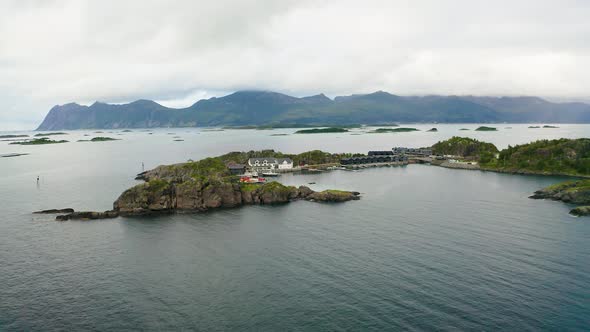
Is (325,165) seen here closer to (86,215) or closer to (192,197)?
(192,197)

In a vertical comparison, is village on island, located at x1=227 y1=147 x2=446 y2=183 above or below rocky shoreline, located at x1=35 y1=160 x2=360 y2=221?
above

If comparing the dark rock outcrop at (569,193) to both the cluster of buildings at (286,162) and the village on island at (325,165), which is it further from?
the cluster of buildings at (286,162)

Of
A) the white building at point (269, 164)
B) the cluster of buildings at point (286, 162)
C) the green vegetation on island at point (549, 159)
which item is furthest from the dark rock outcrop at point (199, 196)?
the green vegetation on island at point (549, 159)

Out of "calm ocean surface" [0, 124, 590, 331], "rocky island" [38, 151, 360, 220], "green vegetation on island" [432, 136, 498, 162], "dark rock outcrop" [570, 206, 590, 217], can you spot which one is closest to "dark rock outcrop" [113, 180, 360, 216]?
"rocky island" [38, 151, 360, 220]

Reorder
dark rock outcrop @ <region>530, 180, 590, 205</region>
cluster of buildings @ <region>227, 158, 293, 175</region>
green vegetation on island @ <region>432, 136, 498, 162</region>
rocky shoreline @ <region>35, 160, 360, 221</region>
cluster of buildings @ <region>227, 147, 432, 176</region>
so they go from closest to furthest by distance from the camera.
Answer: rocky shoreline @ <region>35, 160, 360, 221</region> < dark rock outcrop @ <region>530, 180, 590, 205</region> < cluster of buildings @ <region>227, 147, 432, 176</region> < cluster of buildings @ <region>227, 158, 293, 175</region> < green vegetation on island @ <region>432, 136, 498, 162</region>

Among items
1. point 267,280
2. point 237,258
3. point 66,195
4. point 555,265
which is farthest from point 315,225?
point 66,195

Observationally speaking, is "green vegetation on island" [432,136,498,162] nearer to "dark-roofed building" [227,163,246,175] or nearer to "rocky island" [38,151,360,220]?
"dark-roofed building" [227,163,246,175]
